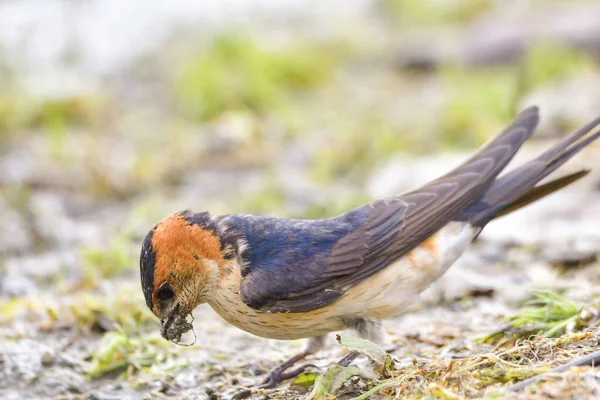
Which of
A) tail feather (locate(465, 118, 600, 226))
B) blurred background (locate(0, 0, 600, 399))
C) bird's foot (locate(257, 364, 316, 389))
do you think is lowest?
bird's foot (locate(257, 364, 316, 389))

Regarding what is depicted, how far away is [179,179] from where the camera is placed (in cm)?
845

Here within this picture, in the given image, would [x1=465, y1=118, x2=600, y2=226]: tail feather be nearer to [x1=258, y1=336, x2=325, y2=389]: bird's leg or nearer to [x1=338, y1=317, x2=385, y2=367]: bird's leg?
[x1=338, y1=317, x2=385, y2=367]: bird's leg

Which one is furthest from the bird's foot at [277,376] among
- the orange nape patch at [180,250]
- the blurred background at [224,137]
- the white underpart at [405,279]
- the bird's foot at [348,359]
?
the orange nape patch at [180,250]

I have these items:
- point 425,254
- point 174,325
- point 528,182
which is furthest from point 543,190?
point 174,325

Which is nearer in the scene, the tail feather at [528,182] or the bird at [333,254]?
the bird at [333,254]

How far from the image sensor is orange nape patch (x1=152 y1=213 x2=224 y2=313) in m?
4.10

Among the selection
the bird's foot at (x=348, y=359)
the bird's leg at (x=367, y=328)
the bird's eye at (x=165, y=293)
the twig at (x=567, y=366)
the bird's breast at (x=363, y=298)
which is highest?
the bird's eye at (x=165, y=293)

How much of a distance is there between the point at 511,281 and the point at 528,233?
2.54 feet

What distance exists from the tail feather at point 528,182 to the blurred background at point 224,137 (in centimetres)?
24

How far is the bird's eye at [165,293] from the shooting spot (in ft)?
13.5

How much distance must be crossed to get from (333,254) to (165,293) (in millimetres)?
861

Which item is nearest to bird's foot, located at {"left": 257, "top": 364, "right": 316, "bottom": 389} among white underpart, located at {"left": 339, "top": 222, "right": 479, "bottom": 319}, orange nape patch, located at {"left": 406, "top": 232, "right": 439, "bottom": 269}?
white underpart, located at {"left": 339, "top": 222, "right": 479, "bottom": 319}

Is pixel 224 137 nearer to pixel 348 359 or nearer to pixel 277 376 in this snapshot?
pixel 277 376

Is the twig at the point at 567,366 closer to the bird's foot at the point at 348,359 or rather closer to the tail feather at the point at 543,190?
the bird's foot at the point at 348,359
